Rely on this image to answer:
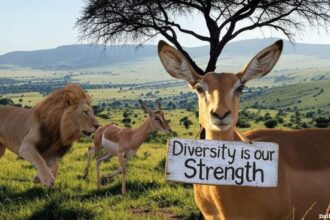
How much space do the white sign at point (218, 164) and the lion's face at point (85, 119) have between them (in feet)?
13.4

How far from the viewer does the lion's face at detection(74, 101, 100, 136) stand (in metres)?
8.21

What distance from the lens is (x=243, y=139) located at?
5113 millimetres

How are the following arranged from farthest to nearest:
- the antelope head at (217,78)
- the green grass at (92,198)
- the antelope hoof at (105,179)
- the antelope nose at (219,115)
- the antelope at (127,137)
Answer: the antelope at (127,137) → the antelope hoof at (105,179) → the green grass at (92,198) → the antelope head at (217,78) → the antelope nose at (219,115)

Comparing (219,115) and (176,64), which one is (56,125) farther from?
(219,115)

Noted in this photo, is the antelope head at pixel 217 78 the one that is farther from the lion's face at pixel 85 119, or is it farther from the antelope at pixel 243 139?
the lion's face at pixel 85 119

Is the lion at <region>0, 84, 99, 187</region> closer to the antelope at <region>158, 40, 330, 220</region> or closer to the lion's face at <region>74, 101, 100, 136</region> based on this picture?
the lion's face at <region>74, 101, 100, 136</region>

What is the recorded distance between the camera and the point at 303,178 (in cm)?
568

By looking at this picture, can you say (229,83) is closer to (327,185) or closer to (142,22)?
(327,185)

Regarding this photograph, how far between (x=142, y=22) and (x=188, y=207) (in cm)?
708

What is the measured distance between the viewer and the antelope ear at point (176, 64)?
4793 mm

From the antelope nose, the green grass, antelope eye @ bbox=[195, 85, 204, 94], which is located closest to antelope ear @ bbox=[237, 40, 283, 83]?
antelope eye @ bbox=[195, 85, 204, 94]

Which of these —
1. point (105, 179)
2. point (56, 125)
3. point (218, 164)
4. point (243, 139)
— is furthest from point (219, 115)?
point (105, 179)

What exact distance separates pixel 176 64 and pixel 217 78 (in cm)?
42

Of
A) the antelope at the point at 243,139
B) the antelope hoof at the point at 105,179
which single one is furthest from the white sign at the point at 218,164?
the antelope hoof at the point at 105,179
